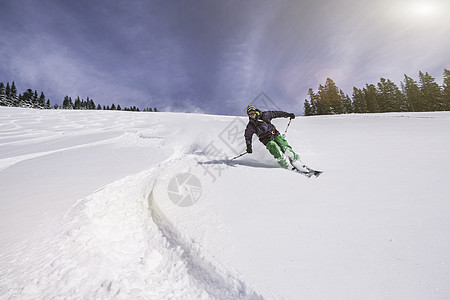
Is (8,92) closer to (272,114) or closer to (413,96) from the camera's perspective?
(272,114)

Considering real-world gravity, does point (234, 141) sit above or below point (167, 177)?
above

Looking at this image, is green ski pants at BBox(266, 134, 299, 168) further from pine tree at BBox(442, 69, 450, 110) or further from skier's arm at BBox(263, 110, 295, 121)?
pine tree at BBox(442, 69, 450, 110)

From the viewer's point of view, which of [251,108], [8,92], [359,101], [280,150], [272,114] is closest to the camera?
[280,150]

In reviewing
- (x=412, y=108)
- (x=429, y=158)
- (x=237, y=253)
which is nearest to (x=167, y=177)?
(x=237, y=253)

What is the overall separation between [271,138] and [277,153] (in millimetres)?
618

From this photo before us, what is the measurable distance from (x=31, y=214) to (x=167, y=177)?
2369 mm

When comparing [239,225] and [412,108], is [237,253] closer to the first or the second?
[239,225]

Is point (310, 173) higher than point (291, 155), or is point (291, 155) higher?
point (291, 155)

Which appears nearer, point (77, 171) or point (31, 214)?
point (31, 214)

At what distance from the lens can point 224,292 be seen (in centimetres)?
178

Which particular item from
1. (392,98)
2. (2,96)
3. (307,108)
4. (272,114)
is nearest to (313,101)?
(307,108)

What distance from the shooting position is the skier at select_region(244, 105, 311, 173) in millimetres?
4945

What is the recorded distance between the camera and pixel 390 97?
3847cm

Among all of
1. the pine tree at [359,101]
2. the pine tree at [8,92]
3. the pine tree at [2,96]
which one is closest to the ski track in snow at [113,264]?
the pine tree at [359,101]
